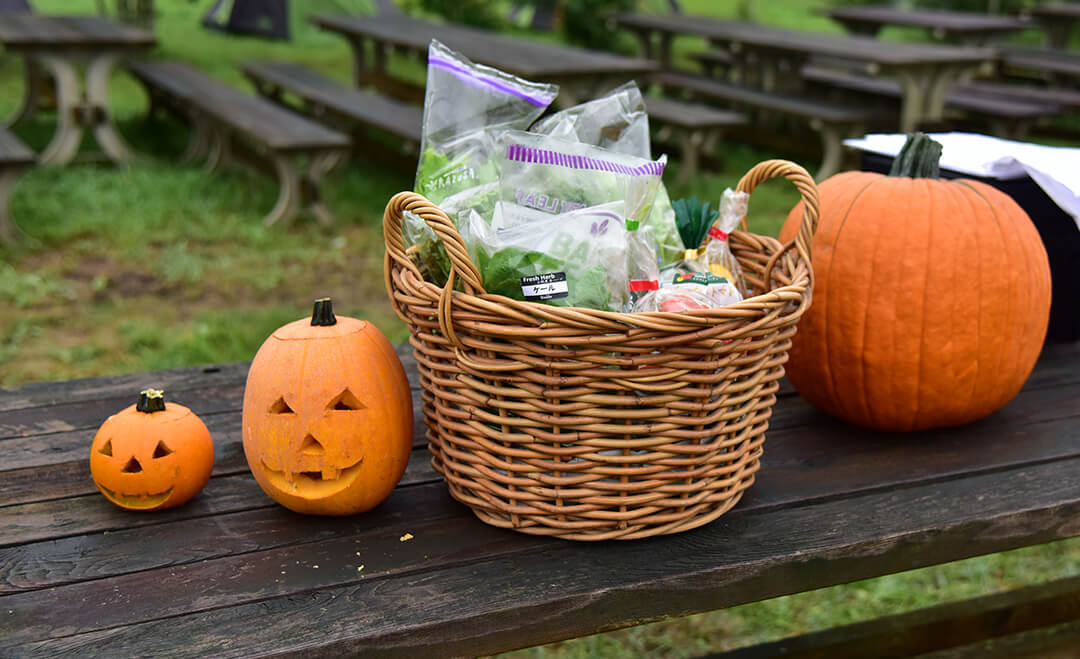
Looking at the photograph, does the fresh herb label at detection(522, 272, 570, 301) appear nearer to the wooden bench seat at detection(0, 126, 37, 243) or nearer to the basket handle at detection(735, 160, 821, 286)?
the basket handle at detection(735, 160, 821, 286)

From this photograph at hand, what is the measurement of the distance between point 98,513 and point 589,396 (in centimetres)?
72

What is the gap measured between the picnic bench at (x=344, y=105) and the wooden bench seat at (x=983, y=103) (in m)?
3.10

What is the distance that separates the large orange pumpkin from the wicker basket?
300 mm

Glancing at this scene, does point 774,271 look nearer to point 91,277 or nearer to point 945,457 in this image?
point 945,457

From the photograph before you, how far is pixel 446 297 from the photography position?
1.12m

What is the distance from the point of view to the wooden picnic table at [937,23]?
7.57m

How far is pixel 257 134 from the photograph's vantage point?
15.3 ft

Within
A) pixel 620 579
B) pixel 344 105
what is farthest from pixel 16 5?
pixel 620 579

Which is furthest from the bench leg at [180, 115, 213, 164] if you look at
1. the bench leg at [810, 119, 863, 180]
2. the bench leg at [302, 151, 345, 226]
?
the bench leg at [810, 119, 863, 180]

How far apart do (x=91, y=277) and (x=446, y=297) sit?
11.2 ft

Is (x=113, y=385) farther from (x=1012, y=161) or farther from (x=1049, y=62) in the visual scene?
(x=1049, y=62)

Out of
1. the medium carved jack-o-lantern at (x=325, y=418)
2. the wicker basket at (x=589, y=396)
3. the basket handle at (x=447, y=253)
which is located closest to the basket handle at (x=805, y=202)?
the wicker basket at (x=589, y=396)

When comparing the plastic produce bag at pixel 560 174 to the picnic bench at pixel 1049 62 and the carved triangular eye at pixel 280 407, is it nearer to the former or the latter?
the carved triangular eye at pixel 280 407

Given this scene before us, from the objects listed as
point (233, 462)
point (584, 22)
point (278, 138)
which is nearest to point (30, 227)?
point (278, 138)
